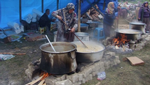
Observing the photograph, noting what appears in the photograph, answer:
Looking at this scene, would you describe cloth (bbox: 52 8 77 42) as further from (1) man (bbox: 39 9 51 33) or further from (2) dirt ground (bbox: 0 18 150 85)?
(1) man (bbox: 39 9 51 33)

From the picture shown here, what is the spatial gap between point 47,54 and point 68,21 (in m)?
1.70

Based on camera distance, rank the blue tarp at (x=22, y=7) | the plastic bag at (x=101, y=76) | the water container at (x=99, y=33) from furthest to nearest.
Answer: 1. the blue tarp at (x=22, y=7)
2. the water container at (x=99, y=33)
3. the plastic bag at (x=101, y=76)

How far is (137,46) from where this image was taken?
659 cm

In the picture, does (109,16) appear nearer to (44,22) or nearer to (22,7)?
(44,22)

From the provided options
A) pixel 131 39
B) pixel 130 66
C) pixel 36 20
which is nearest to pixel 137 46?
pixel 131 39

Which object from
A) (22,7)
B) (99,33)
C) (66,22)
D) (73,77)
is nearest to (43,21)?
(22,7)

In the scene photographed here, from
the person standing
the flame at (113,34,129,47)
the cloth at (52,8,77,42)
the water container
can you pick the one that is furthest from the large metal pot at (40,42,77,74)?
the person standing

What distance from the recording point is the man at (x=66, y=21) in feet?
13.9

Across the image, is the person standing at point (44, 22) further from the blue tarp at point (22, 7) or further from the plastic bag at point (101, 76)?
the plastic bag at point (101, 76)

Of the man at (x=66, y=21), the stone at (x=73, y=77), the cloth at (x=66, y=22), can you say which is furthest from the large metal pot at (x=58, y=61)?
the cloth at (x=66, y=22)

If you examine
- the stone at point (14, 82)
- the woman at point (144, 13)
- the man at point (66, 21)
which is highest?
the woman at point (144, 13)

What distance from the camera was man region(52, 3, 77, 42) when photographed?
424cm

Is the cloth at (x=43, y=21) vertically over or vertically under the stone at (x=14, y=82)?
over

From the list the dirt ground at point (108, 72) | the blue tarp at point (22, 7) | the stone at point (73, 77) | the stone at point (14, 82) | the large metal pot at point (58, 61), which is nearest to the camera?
the large metal pot at point (58, 61)
